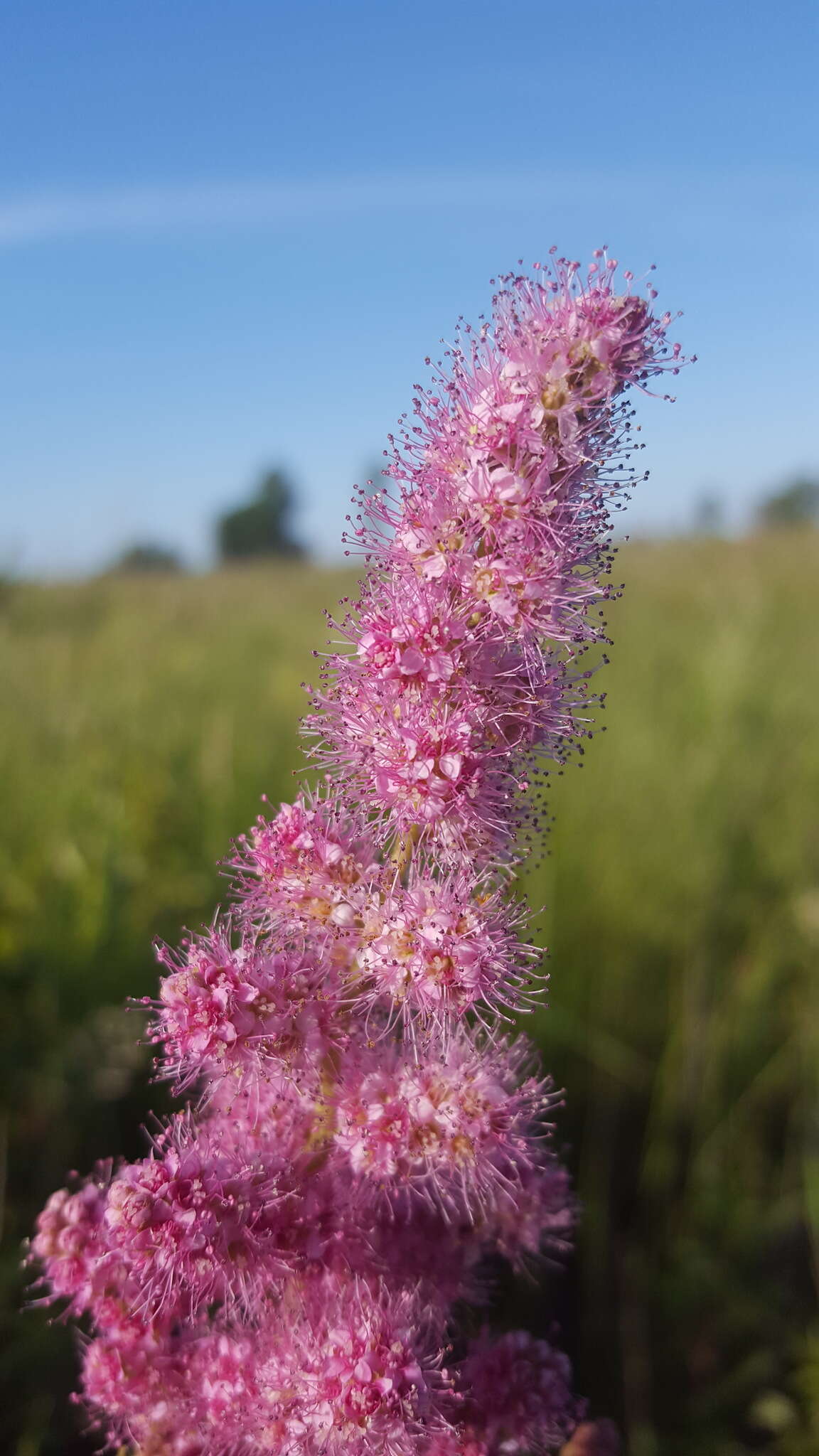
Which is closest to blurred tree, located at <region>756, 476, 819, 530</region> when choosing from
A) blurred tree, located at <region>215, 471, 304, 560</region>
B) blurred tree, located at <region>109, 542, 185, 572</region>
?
blurred tree, located at <region>109, 542, 185, 572</region>

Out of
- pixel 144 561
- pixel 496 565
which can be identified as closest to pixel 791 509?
pixel 144 561

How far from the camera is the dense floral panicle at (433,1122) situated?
3.31ft

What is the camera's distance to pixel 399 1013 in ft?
3.52

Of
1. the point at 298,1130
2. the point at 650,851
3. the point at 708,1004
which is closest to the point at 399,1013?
the point at 298,1130

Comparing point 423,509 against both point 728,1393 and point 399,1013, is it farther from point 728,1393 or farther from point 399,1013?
point 728,1393

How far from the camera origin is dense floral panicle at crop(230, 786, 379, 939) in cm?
109

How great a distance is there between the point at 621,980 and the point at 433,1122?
10.3 ft

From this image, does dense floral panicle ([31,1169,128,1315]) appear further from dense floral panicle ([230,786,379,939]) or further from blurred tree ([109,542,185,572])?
blurred tree ([109,542,185,572])

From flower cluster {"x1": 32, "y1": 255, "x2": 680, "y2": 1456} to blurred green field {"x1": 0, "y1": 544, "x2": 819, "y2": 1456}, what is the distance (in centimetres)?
163

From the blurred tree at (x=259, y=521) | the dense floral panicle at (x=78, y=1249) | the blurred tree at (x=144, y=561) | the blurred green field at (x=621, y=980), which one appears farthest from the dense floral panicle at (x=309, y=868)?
the blurred tree at (x=259, y=521)

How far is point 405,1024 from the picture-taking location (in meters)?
1.05

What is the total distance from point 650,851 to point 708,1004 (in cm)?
75

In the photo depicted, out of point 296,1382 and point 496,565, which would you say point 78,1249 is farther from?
point 496,565

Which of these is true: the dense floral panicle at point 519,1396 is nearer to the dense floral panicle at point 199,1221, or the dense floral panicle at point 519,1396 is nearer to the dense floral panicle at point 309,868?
the dense floral panicle at point 199,1221
